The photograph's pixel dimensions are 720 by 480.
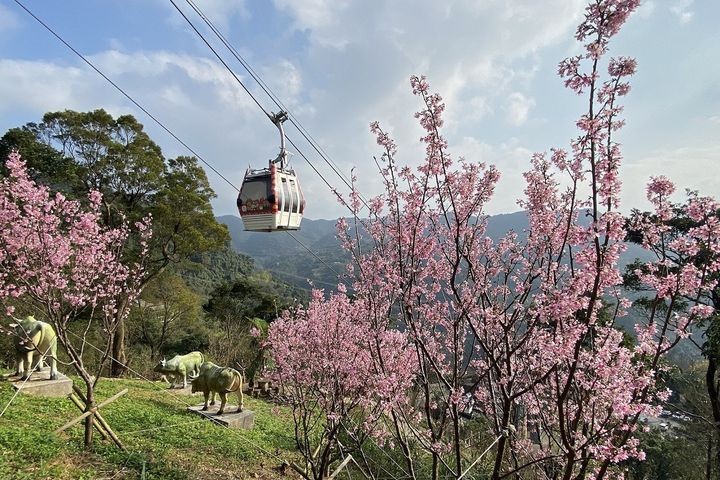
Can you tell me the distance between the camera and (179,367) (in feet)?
42.2

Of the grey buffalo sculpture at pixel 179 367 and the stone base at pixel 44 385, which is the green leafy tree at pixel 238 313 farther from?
the stone base at pixel 44 385

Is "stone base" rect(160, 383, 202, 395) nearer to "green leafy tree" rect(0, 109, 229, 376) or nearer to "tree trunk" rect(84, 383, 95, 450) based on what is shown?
"green leafy tree" rect(0, 109, 229, 376)

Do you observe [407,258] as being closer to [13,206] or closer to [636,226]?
[636,226]

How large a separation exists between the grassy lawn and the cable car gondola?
3.66 metres

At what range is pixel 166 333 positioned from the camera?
21.6m

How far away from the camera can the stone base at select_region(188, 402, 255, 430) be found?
30.6 ft

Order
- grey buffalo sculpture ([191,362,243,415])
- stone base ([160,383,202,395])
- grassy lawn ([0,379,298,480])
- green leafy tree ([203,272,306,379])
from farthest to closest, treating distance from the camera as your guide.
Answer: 1. green leafy tree ([203,272,306,379])
2. stone base ([160,383,202,395])
3. grey buffalo sculpture ([191,362,243,415])
4. grassy lawn ([0,379,298,480])

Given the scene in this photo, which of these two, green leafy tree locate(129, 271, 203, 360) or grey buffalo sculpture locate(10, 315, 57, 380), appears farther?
green leafy tree locate(129, 271, 203, 360)

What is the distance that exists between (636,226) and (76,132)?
16130 mm

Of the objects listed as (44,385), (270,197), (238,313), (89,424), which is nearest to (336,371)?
(270,197)

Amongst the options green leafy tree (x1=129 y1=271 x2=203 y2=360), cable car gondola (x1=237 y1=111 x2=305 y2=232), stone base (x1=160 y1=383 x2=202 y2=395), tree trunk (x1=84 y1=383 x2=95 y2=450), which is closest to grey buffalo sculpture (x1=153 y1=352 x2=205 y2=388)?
stone base (x1=160 y1=383 x2=202 y2=395)

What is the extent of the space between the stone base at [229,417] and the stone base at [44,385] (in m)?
2.66

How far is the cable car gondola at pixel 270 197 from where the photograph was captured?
23.9ft

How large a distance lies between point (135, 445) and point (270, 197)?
15.6 ft
